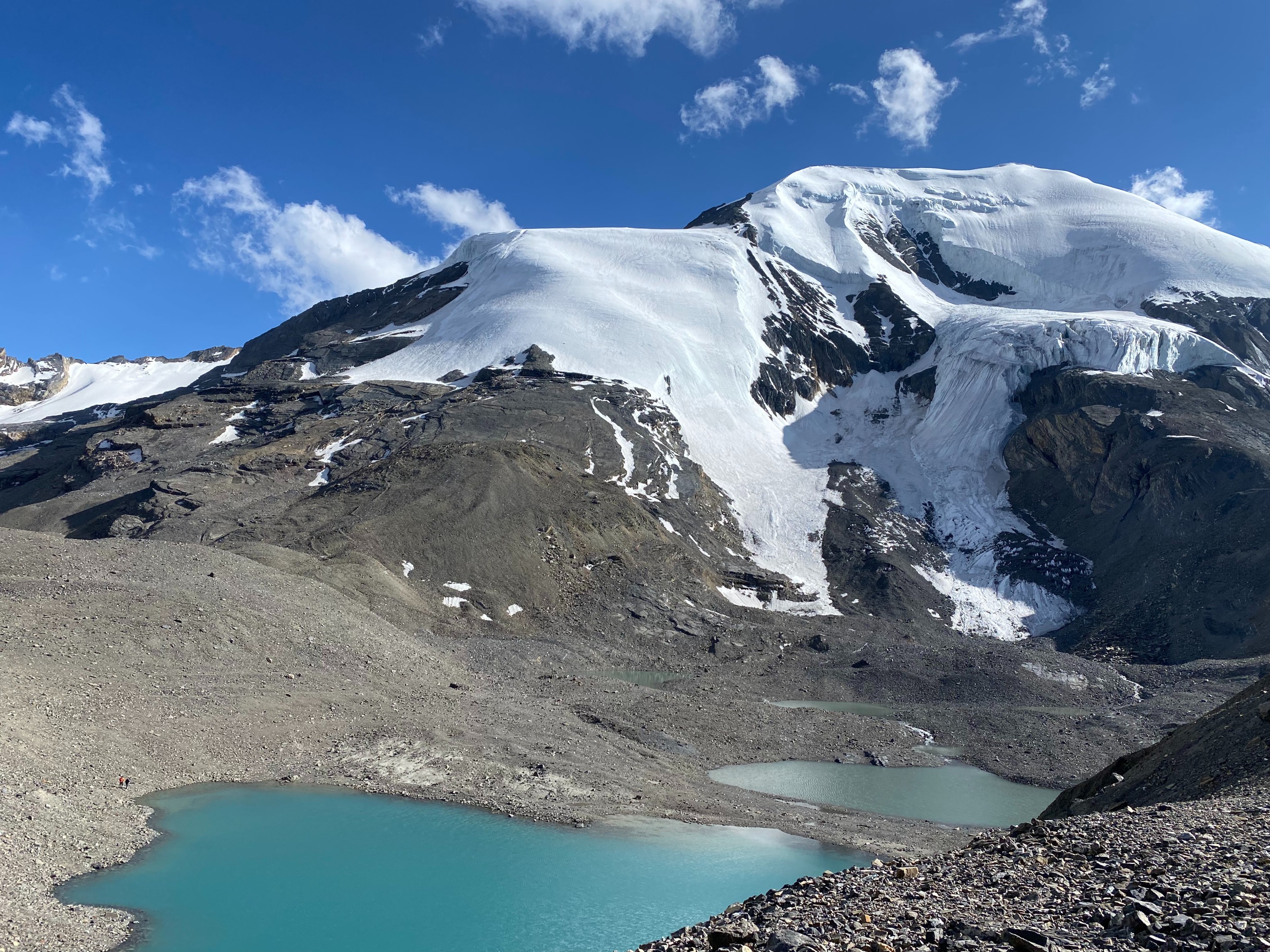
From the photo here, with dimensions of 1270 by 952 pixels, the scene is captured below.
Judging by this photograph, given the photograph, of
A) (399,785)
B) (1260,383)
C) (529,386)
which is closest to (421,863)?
(399,785)

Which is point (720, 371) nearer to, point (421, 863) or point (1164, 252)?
point (1164, 252)

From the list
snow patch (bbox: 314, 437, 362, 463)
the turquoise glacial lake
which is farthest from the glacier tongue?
the turquoise glacial lake

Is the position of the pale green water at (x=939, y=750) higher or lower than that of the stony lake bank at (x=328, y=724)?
lower

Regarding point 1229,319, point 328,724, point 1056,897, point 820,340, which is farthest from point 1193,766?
point 1229,319

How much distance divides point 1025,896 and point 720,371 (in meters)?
88.3

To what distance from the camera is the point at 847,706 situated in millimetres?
43219

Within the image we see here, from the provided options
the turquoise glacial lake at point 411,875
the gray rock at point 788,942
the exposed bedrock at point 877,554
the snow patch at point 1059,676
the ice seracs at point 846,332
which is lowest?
the turquoise glacial lake at point 411,875

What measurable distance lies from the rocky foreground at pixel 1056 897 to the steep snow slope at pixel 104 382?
132248 mm

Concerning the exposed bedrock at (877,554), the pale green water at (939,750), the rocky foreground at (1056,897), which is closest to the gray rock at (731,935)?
the rocky foreground at (1056,897)

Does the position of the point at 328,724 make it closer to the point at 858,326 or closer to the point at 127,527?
the point at 127,527

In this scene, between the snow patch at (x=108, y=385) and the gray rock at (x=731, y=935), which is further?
the snow patch at (x=108, y=385)

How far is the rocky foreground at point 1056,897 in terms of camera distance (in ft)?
23.6

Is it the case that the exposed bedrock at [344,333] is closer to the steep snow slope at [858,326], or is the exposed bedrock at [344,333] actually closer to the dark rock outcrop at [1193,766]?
the steep snow slope at [858,326]

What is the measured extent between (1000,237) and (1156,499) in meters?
79.1
